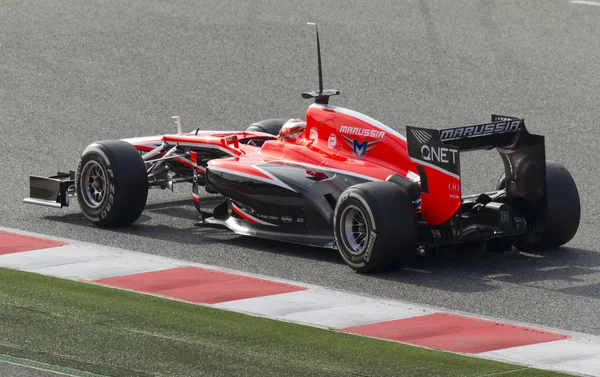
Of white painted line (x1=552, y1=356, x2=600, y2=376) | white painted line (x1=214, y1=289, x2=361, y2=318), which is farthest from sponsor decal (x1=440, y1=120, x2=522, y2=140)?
white painted line (x1=552, y1=356, x2=600, y2=376)

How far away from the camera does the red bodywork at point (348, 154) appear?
1198cm

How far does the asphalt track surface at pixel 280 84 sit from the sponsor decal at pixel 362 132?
133 centimetres

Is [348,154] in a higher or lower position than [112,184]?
higher

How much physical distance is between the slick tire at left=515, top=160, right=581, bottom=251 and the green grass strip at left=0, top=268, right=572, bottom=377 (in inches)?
139

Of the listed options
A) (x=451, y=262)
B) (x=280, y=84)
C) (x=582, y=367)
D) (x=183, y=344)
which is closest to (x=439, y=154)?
(x=451, y=262)

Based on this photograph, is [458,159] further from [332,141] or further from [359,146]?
[332,141]

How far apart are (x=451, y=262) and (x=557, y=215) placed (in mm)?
1184

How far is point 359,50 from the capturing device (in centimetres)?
2395

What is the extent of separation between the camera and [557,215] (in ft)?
41.3

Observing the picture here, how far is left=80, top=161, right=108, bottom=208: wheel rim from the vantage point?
14008mm

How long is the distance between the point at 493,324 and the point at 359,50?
46.3 ft

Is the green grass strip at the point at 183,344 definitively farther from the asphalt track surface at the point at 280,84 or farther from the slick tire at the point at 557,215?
the slick tire at the point at 557,215

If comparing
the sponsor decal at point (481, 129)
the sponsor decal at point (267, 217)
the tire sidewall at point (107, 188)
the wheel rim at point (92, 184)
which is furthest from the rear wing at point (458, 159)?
the wheel rim at point (92, 184)

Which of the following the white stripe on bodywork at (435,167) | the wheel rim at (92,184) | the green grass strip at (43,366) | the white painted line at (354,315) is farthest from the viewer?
the wheel rim at (92,184)
